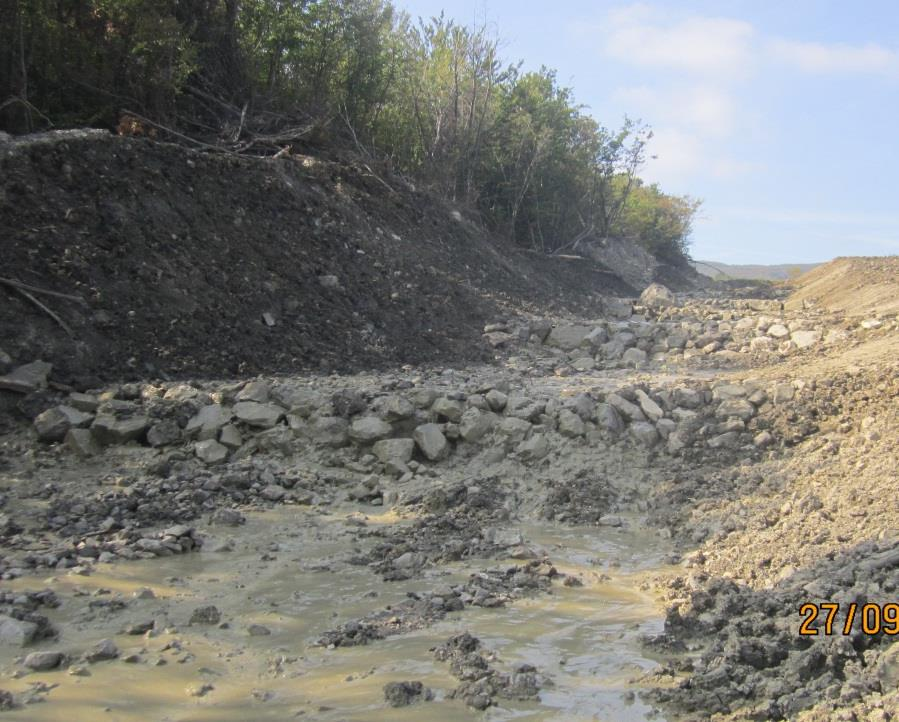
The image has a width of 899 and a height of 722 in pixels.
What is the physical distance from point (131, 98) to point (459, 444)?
279 inches

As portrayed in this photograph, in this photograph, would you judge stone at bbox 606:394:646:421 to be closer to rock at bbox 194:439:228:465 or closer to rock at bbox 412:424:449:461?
rock at bbox 412:424:449:461

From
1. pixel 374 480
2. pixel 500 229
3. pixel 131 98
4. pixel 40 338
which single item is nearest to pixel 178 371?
pixel 40 338

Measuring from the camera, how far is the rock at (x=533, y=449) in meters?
6.97

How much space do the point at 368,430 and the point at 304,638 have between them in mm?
3002

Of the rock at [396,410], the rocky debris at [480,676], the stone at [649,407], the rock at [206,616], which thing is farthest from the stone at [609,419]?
the rock at [206,616]

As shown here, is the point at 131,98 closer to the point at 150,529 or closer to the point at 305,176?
the point at 305,176

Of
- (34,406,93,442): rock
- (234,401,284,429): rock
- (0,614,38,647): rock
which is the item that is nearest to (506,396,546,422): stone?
(234,401,284,429): rock

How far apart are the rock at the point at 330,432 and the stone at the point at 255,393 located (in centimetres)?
51

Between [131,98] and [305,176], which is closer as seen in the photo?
[131,98]

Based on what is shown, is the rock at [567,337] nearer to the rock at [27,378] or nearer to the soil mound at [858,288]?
the soil mound at [858,288]

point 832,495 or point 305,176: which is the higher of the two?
point 305,176

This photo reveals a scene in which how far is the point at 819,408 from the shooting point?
707 centimetres

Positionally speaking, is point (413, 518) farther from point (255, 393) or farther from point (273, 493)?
point (255, 393)

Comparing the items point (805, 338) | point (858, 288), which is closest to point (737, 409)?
point (805, 338)
